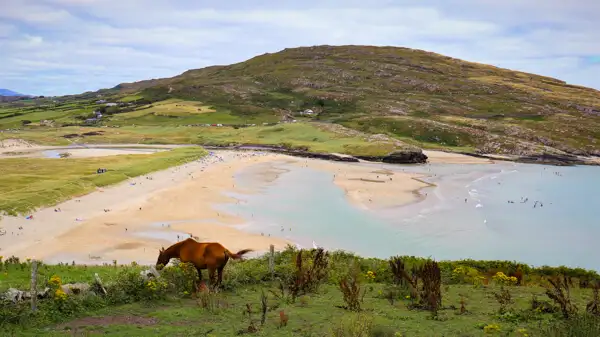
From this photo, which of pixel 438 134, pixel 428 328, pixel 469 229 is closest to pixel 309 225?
pixel 469 229

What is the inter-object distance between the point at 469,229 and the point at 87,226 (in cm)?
3045

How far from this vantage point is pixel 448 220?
41125 millimetres

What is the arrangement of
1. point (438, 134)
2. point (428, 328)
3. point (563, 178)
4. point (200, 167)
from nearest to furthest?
point (428, 328)
point (200, 167)
point (563, 178)
point (438, 134)

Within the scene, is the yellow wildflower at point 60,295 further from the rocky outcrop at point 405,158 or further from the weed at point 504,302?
the rocky outcrop at point 405,158

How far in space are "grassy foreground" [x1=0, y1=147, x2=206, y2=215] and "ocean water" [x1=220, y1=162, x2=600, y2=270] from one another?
14.2 metres

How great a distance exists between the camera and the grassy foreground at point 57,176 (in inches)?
1506

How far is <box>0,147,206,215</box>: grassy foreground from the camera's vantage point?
38.2 m

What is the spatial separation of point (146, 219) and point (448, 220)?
2626cm

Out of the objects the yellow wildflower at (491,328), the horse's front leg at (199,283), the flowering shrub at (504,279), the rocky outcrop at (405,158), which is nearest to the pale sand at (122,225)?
the horse's front leg at (199,283)

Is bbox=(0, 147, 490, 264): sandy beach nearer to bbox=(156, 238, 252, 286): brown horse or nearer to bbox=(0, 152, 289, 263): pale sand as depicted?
bbox=(0, 152, 289, 263): pale sand

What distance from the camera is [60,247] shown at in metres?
28.8

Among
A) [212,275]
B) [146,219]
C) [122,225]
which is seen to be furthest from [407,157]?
[212,275]

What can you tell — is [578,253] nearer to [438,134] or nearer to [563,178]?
[563,178]

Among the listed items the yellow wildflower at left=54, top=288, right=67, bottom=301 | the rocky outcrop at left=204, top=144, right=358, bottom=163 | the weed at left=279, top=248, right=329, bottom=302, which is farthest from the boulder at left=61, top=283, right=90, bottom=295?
the rocky outcrop at left=204, top=144, right=358, bottom=163
